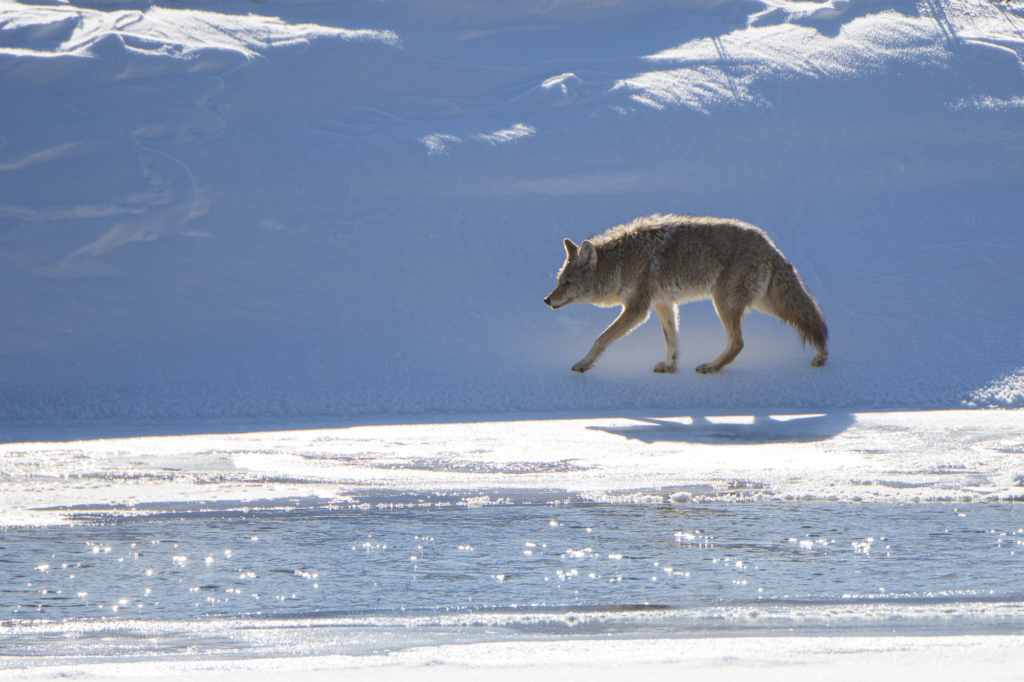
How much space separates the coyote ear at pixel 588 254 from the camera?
716 centimetres

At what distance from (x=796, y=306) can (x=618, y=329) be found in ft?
4.05

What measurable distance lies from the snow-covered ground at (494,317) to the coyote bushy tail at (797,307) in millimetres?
212

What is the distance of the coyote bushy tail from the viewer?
6820mm

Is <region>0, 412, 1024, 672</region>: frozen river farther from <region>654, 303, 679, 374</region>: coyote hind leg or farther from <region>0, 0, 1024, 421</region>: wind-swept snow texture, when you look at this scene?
<region>654, 303, 679, 374</region>: coyote hind leg

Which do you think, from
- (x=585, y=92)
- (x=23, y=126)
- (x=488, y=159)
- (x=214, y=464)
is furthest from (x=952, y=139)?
(x=23, y=126)

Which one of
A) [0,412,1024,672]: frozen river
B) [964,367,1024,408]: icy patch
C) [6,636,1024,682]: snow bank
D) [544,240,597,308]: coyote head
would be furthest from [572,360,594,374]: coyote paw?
[6,636,1024,682]: snow bank

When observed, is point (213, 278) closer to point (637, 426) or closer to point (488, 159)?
point (488, 159)

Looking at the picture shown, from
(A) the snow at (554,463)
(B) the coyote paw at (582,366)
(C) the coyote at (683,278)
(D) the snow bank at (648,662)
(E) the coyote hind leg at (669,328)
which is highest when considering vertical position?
(C) the coyote at (683,278)

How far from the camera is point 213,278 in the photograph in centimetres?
804

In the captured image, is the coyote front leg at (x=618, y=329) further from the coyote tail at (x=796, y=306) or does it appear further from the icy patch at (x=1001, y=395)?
the icy patch at (x=1001, y=395)

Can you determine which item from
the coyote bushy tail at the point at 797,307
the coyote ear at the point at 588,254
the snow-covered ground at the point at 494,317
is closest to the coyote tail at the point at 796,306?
the coyote bushy tail at the point at 797,307

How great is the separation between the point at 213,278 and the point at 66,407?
77.7 inches

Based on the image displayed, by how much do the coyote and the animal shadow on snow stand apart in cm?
103

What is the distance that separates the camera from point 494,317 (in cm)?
764
